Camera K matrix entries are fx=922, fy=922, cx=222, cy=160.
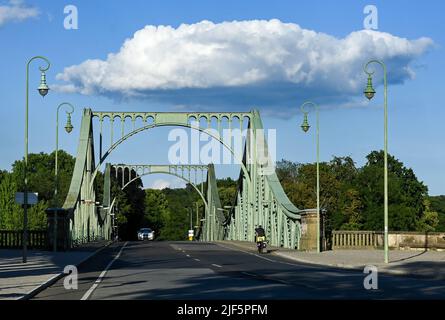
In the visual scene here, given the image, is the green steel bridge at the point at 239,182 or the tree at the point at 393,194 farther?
the tree at the point at 393,194

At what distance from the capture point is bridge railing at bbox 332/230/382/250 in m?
51.0

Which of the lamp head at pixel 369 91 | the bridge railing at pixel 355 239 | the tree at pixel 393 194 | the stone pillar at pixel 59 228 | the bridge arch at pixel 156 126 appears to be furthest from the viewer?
the tree at pixel 393 194

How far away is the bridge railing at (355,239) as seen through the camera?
51000 millimetres

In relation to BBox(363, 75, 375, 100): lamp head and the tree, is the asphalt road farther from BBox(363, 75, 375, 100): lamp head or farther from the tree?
the tree

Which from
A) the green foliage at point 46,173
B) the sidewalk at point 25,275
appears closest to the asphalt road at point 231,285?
the sidewalk at point 25,275

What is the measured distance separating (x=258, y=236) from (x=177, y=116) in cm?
2354

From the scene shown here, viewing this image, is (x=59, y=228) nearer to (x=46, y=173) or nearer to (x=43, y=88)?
(x=43, y=88)

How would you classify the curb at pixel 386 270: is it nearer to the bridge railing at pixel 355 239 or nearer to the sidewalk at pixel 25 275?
the sidewalk at pixel 25 275

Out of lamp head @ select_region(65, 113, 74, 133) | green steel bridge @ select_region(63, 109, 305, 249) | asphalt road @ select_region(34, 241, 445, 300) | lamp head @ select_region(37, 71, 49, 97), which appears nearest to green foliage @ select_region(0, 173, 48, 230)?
green steel bridge @ select_region(63, 109, 305, 249)

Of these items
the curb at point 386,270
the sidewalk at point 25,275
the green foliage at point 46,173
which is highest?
the green foliage at point 46,173

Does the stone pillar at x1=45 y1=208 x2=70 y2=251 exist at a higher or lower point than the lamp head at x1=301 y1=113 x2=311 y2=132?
lower

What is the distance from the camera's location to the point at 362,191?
11556 cm

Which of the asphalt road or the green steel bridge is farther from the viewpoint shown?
the green steel bridge
